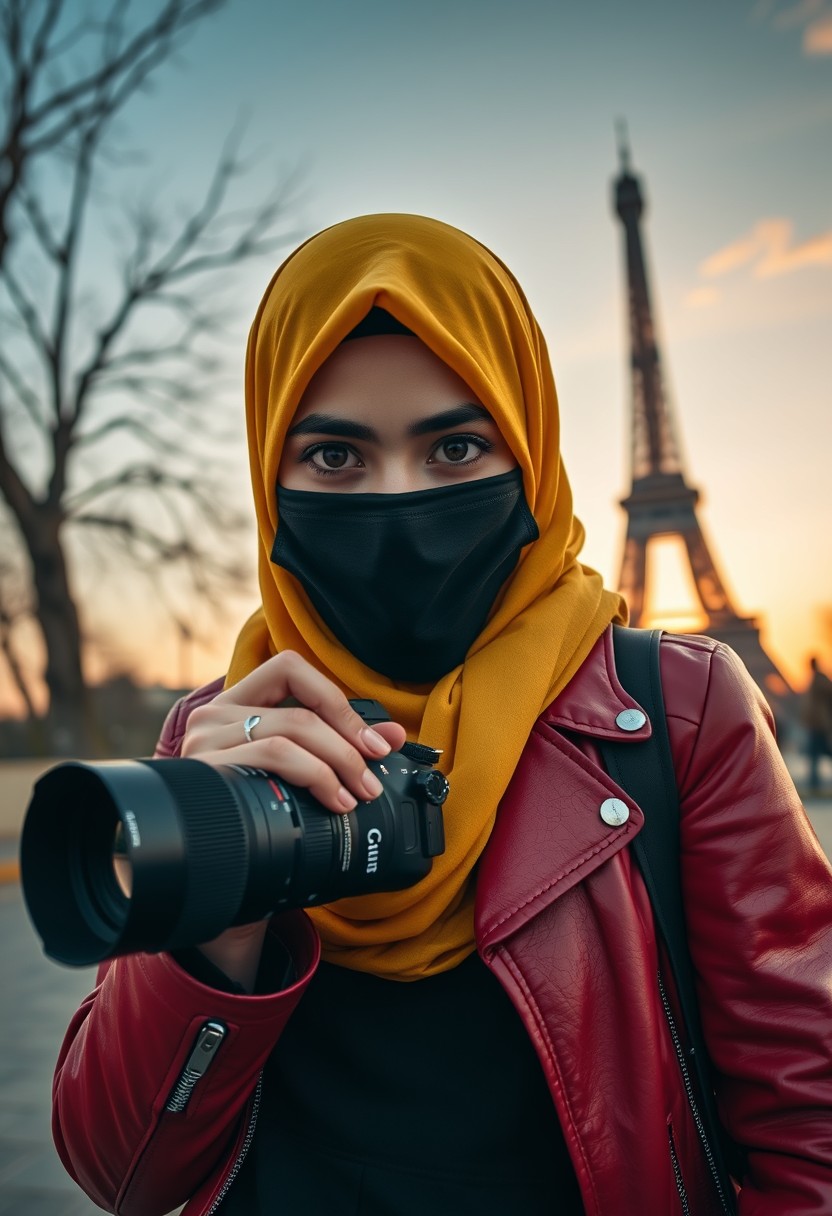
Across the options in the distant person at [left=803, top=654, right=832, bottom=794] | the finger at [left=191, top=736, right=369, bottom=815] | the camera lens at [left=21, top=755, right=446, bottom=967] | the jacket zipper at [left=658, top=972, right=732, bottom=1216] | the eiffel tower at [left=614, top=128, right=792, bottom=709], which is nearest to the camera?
the camera lens at [left=21, top=755, right=446, bottom=967]

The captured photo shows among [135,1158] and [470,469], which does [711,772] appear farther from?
[135,1158]

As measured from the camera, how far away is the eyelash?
1.38 m

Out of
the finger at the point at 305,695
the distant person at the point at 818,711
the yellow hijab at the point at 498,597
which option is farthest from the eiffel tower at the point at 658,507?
the finger at the point at 305,695

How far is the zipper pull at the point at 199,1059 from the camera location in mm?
1128

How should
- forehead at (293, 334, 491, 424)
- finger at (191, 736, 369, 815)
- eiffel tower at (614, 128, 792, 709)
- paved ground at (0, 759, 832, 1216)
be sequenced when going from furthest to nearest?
eiffel tower at (614, 128, 792, 709)
paved ground at (0, 759, 832, 1216)
forehead at (293, 334, 491, 424)
finger at (191, 736, 369, 815)

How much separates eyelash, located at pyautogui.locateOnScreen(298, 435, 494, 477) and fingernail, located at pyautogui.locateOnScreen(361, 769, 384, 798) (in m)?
0.45

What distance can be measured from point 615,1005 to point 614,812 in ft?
0.72

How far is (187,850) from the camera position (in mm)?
957

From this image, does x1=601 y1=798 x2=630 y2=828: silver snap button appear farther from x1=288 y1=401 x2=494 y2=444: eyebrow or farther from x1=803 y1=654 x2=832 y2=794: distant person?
x1=803 y1=654 x2=832 y2=794: distant person

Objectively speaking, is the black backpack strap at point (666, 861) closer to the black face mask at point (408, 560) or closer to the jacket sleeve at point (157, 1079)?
the black face mask at point (408, 560)

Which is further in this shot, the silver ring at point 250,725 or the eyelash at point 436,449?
the eyelash at point 436,449

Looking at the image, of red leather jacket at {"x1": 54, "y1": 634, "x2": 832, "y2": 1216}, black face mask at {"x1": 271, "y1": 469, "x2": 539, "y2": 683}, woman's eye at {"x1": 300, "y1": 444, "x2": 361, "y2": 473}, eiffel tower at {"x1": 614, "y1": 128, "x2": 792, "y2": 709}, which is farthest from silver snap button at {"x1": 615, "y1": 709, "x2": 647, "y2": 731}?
eiffel tower at {"x1": 614, "y1": 128, "x2": 792, "y2": 709}

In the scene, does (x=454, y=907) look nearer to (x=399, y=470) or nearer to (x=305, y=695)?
(x=305, y=695)

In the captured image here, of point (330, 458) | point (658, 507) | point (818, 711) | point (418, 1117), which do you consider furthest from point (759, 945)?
point (658, 507)
